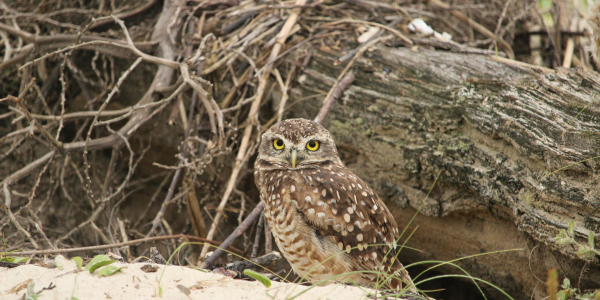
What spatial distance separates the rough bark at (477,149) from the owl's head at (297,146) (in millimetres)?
646

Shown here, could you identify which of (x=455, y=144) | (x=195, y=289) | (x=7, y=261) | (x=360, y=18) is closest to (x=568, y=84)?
(x=455, y=144)

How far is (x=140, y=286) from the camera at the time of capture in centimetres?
171

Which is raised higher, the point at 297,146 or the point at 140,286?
the point at 297,146

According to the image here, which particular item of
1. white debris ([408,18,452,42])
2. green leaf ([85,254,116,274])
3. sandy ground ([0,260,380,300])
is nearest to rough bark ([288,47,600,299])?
white debris ([408,18,452,42])

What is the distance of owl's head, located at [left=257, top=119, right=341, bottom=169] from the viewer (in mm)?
2570

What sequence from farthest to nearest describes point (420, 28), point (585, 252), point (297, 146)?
point (420, 28), point (297, 146), point (585, 252)

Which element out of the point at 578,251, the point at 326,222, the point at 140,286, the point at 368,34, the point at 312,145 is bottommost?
the point at 578,251

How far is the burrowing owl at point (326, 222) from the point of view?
2.27 meters

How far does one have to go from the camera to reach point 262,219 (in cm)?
297

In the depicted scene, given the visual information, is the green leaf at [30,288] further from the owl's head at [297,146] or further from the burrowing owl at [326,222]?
the owl's head at [297,146]

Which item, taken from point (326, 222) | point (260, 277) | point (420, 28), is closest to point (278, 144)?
point (326, 222)

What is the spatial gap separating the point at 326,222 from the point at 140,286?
985mm

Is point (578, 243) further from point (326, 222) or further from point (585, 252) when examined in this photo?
point (326, 222)

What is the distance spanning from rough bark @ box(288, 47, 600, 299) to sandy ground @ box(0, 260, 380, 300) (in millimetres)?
1281
